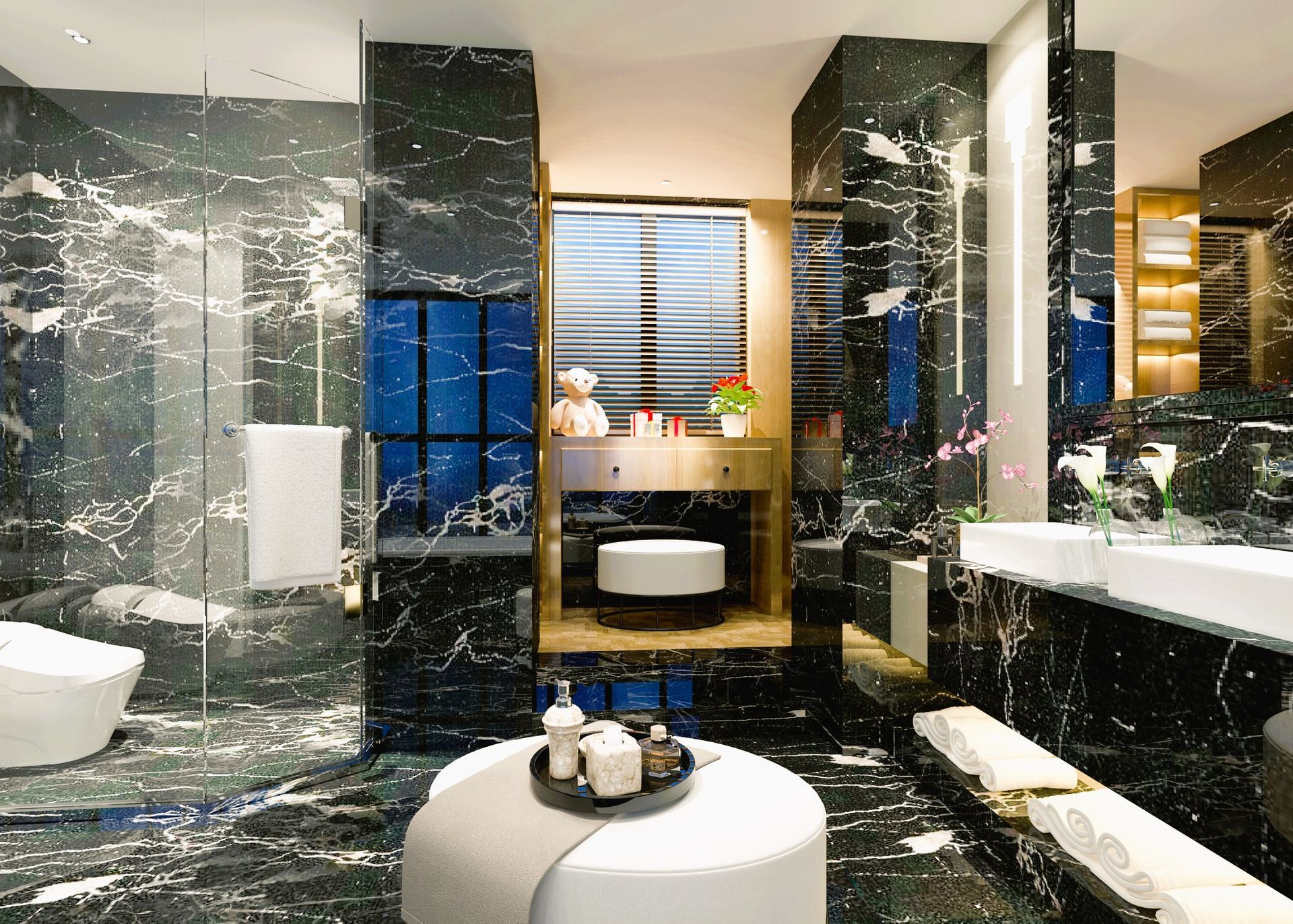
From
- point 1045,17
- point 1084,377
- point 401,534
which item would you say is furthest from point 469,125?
point 1084,377

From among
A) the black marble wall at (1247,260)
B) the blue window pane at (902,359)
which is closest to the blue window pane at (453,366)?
the blue window pane at (902,359)

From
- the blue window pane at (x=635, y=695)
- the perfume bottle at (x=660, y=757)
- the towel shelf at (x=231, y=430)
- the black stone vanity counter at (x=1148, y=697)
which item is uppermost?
the towel shelf at (x=231, y=430)

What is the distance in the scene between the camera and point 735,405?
483 centimetres

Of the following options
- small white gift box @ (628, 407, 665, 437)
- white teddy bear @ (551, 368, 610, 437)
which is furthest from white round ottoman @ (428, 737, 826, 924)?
small white gift box @ (628, 407, 665, 437)

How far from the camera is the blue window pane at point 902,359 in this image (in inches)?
121

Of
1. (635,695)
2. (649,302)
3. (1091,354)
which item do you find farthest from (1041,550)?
(649,302)

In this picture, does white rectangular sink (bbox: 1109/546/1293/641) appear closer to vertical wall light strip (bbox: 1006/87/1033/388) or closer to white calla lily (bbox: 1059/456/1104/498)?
white calla lily (bbox: 1059/456/1104/498)

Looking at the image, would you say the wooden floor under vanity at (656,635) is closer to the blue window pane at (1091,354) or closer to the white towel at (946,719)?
the white towel at (946,719)

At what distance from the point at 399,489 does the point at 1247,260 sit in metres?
2.85

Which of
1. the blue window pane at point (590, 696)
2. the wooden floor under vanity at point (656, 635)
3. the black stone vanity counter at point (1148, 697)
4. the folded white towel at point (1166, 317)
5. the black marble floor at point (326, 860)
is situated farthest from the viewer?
the wooden floor under vanity at point (656, 635)

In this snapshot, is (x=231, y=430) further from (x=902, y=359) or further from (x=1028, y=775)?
(x=1028, y=775)

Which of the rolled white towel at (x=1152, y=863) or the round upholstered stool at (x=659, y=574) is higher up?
the round upholstered stool at (x=659, y=574)

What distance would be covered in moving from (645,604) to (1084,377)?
307 centimetres

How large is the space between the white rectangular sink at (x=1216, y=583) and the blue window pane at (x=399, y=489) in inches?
97.0
